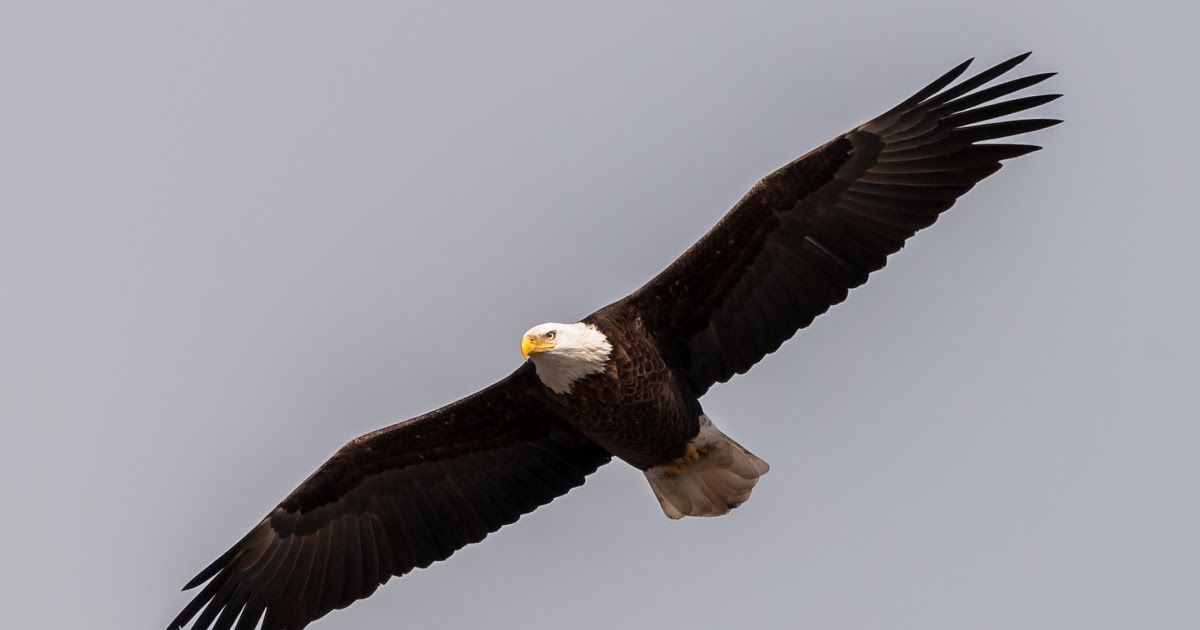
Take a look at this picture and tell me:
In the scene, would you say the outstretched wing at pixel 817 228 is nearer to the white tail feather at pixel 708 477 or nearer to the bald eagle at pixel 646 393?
the bald eagle at pixel 646 393

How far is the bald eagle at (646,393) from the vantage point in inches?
558

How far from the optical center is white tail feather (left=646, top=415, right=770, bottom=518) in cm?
1495

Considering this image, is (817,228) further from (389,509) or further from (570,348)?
(389,509)

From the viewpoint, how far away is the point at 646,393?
14.1 m

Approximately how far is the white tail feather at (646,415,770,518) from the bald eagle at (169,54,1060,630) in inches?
0.7

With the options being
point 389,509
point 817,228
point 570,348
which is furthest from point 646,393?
point 389,509

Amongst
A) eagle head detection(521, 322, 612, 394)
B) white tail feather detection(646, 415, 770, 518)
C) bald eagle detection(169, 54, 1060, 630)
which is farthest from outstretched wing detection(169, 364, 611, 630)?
eagle head detection(521, 322, 612, 394)

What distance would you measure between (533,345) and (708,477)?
207cm

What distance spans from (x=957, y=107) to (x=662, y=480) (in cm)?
359

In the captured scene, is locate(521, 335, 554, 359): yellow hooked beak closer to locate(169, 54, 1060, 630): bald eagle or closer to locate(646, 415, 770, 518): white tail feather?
locate(169, 54, 1060, 630): bald eagle

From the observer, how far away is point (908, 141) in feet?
47.3

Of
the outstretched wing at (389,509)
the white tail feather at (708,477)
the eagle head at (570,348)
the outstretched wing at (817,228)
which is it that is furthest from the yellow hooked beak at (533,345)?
the white tail feather at (708,477)

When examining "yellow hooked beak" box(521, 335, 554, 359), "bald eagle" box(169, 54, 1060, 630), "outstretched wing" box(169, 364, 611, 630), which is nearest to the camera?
"yellow hooked beak" box(521, 335, 554, 359)

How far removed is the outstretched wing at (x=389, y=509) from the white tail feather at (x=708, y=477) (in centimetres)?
56
